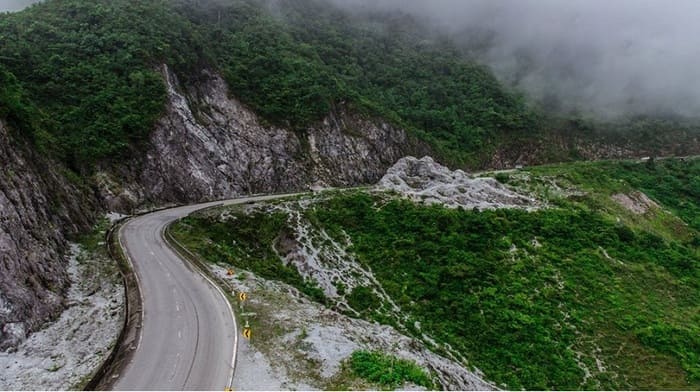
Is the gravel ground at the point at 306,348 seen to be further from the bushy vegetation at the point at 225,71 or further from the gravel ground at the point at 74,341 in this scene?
the bushy vegetation at the point at 225,71

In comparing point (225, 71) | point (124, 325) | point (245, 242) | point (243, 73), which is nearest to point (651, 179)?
point (245, 242)

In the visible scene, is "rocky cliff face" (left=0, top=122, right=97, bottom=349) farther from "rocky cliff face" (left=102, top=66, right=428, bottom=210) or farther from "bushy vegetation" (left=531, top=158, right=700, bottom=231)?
"bushy vegetation" (left=531, top=158, right=700, bottom=231)

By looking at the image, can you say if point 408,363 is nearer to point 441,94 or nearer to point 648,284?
point 648,284

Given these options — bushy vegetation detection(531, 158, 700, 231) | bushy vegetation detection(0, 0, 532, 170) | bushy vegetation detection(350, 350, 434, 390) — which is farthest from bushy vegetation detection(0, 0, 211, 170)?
bushy vegetation detection(531, 158, 700, 231)

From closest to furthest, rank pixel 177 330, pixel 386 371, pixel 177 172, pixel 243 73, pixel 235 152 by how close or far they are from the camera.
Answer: pixel 386 371
pixel 177 330
pixel 177 172
pixel 235 152
pixel 243 73

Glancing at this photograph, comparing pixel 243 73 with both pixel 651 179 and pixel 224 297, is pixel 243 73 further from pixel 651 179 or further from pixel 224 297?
pixel 651 179

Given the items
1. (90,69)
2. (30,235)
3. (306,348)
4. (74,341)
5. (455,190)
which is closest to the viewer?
(306,348)

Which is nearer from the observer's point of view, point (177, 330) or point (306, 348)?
point (306, 348)
